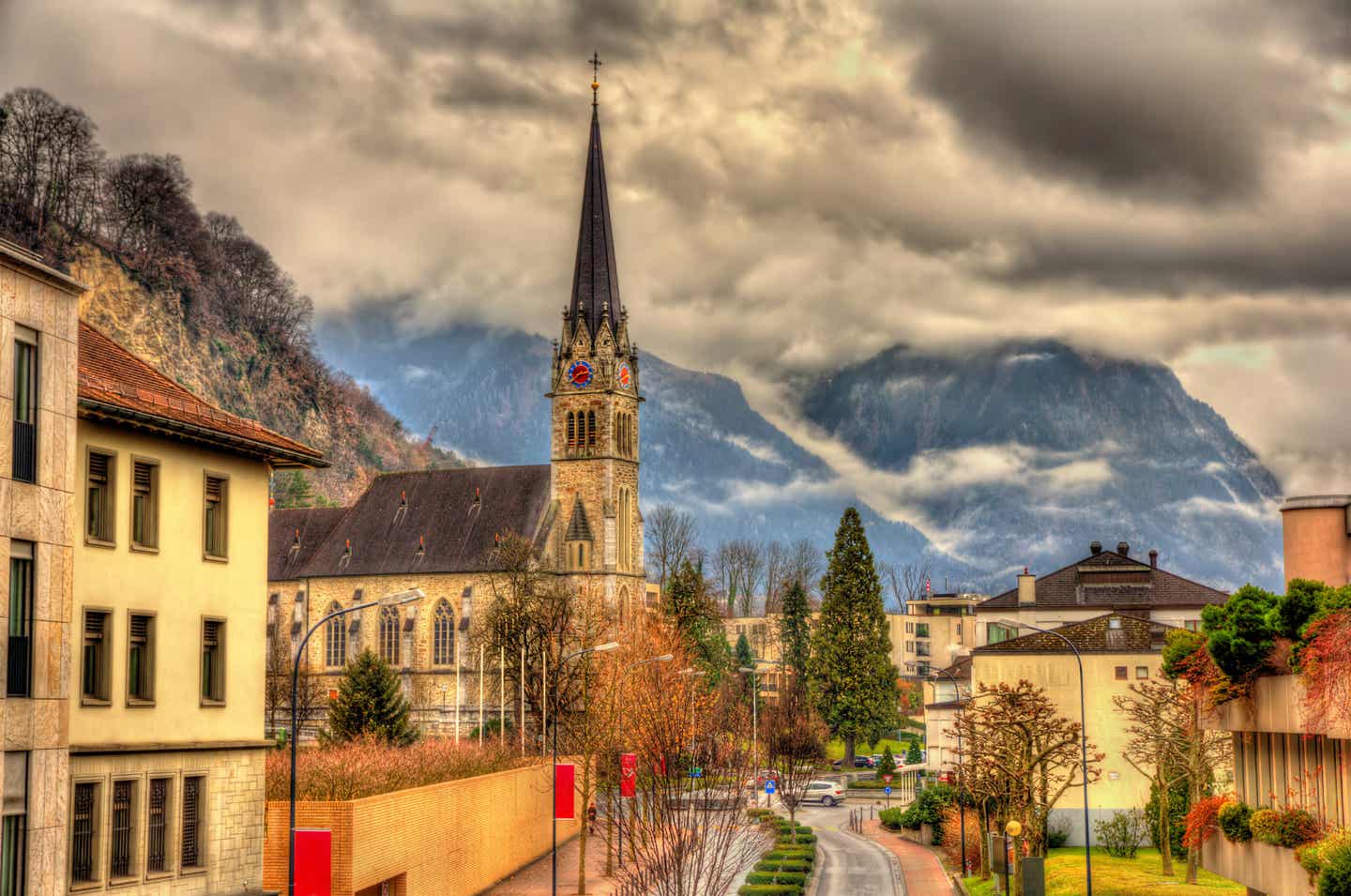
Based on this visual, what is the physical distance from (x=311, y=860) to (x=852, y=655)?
271ft

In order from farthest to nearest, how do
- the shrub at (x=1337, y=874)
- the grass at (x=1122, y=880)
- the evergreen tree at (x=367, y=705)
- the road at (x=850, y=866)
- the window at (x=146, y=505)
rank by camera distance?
→ the evergreen tree at (x=367, y=705) → the road at (x=850, y=866) → the grass at (x=1122, y=880) → the window at (x=146, y=505) → the shrub at (x=1337, y=874)

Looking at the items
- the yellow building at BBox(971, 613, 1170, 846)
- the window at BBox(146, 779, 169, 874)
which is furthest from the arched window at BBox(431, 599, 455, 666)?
the window at BBox(146, 779, 169, 874)

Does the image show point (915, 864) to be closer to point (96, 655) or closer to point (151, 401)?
point (96, 655)

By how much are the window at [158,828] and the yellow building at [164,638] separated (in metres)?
0.04

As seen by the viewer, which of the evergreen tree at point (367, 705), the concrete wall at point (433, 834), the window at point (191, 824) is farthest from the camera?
the evergreen tree at point (367, 705)

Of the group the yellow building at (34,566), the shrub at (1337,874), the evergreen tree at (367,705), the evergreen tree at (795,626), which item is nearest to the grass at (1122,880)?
the shrub at (1337,874)

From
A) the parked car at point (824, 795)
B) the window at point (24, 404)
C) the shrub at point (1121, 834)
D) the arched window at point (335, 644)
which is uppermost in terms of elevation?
the window at point (24, 404)

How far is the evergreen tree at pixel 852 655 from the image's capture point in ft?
364

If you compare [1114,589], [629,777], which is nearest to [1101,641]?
[1114,589]

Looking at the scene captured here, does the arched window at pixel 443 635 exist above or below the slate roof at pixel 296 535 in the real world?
below

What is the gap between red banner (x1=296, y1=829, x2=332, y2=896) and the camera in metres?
31.5

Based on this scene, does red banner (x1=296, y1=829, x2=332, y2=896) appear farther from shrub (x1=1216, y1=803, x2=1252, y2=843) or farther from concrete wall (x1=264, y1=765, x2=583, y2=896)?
shrub (x1=1216, y1=803, x2=1252, y2=843)

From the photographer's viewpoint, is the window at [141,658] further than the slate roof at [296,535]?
No

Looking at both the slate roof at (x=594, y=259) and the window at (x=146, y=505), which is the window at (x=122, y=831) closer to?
the window at (x=146, y=505)
